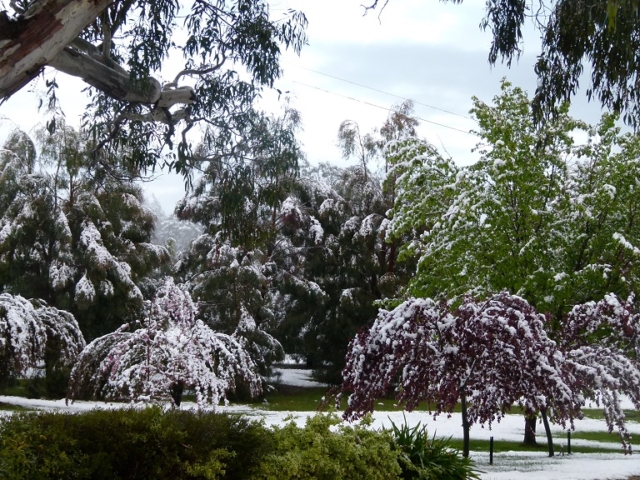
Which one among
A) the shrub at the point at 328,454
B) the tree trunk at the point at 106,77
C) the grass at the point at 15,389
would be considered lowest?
the grass at the point at 15,389

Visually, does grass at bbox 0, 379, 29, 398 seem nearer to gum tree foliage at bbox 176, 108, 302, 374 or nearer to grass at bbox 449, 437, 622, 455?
gum tree foliage at bbox 176, 108, 302, 374

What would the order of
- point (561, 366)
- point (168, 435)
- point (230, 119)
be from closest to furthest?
1. point (168, 435)
2. point (561, 366)
3. point (230, 119)

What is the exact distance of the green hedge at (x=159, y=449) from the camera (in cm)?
421

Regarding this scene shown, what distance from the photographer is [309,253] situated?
1186 inches

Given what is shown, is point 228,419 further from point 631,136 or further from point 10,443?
point 631,136

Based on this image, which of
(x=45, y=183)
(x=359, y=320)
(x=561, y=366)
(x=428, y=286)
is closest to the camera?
(x=561, y=366)

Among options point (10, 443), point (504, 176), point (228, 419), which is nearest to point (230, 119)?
point (504, 176)

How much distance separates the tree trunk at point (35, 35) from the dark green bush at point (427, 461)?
4917 millimetres

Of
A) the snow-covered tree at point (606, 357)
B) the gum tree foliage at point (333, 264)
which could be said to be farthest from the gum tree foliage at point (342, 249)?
the snow-covered tree at point (606, 357)

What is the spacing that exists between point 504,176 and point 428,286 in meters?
2.85

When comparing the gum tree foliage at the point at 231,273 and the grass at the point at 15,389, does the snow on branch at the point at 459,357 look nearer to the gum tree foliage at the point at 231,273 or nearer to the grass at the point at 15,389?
the gum tree foliage at the point at 231,273

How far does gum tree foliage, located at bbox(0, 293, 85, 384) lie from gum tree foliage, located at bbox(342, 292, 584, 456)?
992 cm

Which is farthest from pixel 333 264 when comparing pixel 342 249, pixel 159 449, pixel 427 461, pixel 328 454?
pixel 159 449

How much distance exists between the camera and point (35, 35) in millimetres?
6895
